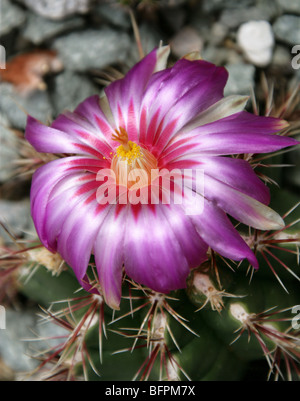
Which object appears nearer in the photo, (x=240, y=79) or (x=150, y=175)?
(x=150, y=175)

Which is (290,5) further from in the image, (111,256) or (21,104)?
(111,256)

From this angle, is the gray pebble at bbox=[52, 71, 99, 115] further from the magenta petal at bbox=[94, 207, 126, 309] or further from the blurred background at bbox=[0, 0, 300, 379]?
the magenta petal at bbox=[94, 207, 126, 309]

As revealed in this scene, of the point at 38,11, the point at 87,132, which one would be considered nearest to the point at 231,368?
the point at 87,132

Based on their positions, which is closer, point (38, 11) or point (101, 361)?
point (101, 361)

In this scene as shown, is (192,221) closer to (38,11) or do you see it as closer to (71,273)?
(71,273)

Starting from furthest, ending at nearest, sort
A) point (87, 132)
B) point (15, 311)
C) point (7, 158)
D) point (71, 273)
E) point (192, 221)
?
point (7, 158), point (15, 311), point (71, 273), point (87, 132), point (192, 221)

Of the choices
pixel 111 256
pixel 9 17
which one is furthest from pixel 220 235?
pixel 9 17

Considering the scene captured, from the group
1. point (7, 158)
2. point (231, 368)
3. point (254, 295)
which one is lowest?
point (231, 368)

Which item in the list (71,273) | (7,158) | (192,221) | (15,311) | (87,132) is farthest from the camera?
(7,158)
